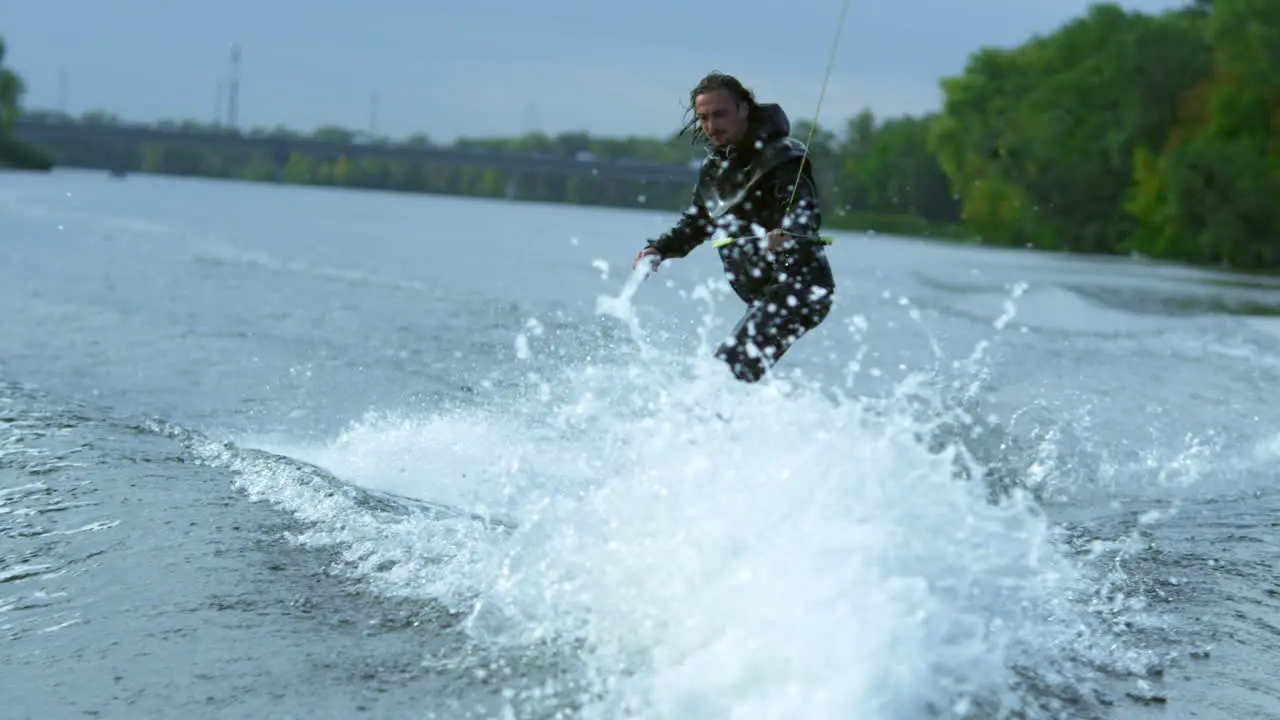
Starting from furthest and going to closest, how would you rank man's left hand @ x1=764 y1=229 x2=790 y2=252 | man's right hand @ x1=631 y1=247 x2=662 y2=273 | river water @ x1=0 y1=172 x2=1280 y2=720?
man's right hand @ x1=631 y1=247 x2=662 y2=273
man's left hand @ x1=764 y1=229 x2=790 y2=252
river water @ x1=0 y1=172 x2=1280 y2=720

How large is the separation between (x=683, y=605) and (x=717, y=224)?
2.57 m

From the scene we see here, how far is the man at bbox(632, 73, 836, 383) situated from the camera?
6.98 meters

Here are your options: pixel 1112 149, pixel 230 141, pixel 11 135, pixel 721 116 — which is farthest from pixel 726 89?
pixel 11 135

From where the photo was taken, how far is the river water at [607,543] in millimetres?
4750

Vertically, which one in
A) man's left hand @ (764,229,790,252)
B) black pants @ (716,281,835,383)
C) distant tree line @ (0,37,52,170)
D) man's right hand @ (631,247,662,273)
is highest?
man's left hand @ (764,229,790,252)

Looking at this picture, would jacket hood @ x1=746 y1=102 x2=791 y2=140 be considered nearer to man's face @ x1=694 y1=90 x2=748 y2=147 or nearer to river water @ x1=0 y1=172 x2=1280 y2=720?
man's face @ x1=694 y1=90 x2=748 y2=147

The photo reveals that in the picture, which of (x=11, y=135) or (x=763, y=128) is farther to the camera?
(x=11, y=135)

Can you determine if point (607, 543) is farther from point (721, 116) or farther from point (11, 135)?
point (11, 135)

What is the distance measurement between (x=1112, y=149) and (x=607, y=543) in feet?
179

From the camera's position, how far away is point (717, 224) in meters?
7.33

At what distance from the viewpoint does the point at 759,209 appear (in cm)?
713

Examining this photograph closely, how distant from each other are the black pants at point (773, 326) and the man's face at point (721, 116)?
0.71m

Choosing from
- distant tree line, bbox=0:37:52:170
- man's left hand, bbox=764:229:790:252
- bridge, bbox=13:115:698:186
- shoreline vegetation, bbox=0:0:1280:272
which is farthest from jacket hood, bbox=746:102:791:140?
distant tree line, bbox=0:37:52:170

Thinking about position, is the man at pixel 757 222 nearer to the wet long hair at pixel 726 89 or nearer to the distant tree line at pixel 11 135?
the wet long hair at pixel 726 89
